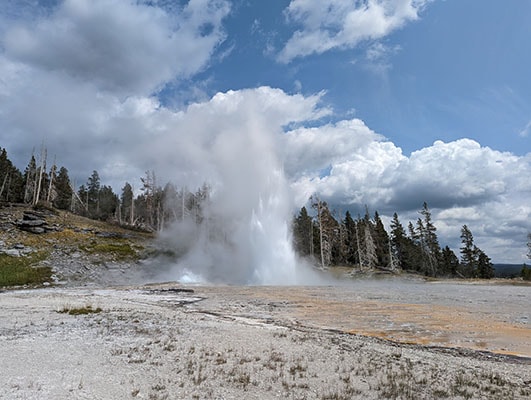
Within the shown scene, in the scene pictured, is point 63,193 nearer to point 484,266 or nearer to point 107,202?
point 107,202

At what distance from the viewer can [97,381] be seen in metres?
9.05

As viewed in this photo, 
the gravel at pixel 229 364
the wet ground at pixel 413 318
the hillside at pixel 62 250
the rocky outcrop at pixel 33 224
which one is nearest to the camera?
the gravel at pixel 229 364

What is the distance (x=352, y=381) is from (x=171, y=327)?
8.88 m

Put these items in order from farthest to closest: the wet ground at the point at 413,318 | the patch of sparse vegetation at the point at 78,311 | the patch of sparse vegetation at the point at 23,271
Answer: the patch of sparse vegetation at the point at 23,271 → the patch of sparse vegetation at the point at 78,311 → the wet ground at the point at 413,318

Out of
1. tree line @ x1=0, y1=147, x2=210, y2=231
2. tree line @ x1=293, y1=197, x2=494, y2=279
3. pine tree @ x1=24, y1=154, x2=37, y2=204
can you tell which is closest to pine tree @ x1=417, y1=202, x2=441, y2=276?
tree line @ x1=293, y1=197, x2=494, y2=279

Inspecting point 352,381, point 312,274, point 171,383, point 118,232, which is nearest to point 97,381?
point 171,383

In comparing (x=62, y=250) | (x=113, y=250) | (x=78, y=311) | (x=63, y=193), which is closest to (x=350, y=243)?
(x=113, y=250)

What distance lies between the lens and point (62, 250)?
51875mm

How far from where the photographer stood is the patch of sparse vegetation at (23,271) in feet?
130

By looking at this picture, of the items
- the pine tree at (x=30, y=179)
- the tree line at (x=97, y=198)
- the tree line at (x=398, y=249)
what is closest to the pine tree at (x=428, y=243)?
Answer: the tree line at (x=398, y=249)

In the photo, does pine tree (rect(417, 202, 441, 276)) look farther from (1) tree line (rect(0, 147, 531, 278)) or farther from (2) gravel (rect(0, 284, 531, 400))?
(2) gravel (rect(0, 284, 531, 400))

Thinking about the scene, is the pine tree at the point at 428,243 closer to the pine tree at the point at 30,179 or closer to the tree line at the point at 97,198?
the tree line at the point at 97,198

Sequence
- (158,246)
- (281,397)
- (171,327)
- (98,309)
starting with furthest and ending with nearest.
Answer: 1. (158,246)
2. (98,309)
3. (171,327)
4. (281,397)

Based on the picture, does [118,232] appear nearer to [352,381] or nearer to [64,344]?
[64,344]
